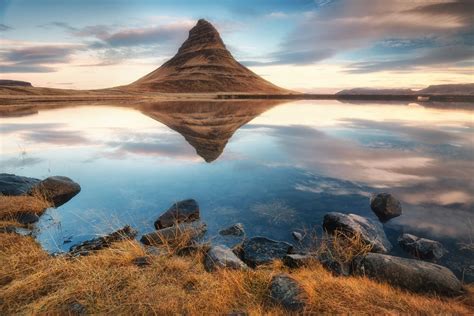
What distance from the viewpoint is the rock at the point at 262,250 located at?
8.73 meters

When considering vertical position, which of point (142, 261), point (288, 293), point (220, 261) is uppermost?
point (288, 293)

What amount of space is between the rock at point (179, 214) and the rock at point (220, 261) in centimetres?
300

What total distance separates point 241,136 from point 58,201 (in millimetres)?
18745

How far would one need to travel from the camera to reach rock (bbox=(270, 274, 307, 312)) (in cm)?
574

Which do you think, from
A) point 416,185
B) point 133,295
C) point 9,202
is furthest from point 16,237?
point 416,185

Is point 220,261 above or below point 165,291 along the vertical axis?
below

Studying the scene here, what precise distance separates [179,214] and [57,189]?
232 inches

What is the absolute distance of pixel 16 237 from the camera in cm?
921

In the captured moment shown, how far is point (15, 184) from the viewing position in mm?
13969

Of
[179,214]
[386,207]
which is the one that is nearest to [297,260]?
[179,214]

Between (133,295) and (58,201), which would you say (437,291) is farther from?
(58,201)

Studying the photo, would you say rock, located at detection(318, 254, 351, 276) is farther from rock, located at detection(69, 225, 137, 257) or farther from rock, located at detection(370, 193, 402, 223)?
rock, located at detection(69, 225, 137, 257)

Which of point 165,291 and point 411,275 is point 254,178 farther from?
point 165,291

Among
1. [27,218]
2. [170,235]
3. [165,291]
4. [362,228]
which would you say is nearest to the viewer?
[165,291]
